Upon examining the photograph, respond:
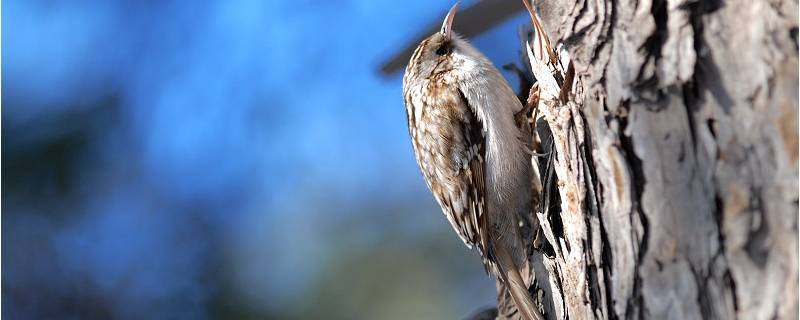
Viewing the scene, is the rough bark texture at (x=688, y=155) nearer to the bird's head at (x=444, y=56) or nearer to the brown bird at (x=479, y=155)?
the brown bird at (x=479, y=155)

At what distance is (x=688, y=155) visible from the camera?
946 millimetres

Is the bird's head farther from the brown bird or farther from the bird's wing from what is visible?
the bird's wing

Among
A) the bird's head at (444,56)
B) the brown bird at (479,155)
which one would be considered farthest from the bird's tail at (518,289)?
the bird's head at (444,56)

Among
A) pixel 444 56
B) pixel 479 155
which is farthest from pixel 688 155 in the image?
pixel 444 56

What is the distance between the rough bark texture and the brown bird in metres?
0.66

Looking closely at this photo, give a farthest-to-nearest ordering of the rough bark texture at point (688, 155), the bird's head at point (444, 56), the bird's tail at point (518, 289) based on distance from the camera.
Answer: the bird's head at point (444, 56), the bird's tail at point (518, 289), the rough bark texture at point (688, 155)

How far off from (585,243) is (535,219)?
62 centimetres

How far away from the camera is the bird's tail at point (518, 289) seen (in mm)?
1642

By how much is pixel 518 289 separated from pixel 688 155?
0.78 metres

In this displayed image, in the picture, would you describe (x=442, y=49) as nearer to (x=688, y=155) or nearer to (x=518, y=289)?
(x=518, y=289)

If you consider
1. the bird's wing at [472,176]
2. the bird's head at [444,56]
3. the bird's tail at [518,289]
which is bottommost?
the bird's tail at [518,289]

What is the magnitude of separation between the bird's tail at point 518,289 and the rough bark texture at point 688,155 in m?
0.53

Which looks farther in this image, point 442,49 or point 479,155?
point 442,49

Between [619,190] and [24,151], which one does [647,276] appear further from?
[24,151]
